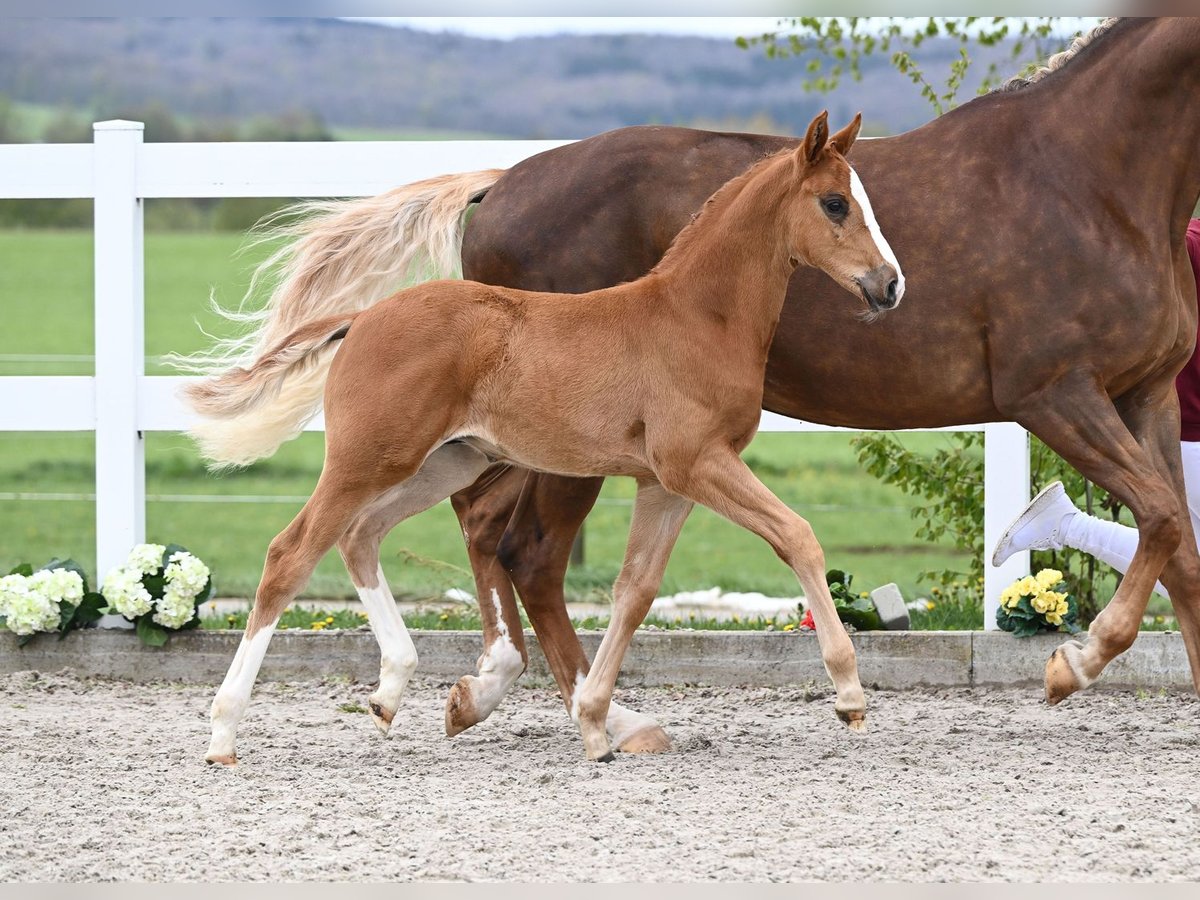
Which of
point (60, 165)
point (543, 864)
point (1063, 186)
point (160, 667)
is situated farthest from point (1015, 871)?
point (60, 165)

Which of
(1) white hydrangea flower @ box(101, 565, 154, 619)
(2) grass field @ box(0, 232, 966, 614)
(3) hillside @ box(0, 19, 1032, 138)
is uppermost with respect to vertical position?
(3) hillside @ box(0, 19, 1032, 138)

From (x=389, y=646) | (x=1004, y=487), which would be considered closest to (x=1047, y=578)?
(x=1004, y=487)

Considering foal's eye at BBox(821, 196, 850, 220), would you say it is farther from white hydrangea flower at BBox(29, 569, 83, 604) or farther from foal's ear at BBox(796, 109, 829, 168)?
white hydrangea flower at BBox(29, 569, 83, 604)

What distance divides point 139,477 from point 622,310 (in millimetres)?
2561

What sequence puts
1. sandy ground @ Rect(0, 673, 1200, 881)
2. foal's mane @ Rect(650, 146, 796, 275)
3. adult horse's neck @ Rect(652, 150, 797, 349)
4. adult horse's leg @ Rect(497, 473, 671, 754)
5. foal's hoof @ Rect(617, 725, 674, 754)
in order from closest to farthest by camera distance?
sandy ground @ Rect(0, 673, 1200, 881), adult horse's neck @ Rect(652, 150, 797, 349), foal's mane @ Rect(650, 146, 796, 275), foal's hoof @ Rect(617, 725, 674, 754), adult horse's leg @ Rect(497, 473, 671, 754)

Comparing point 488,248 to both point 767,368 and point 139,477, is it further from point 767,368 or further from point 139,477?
point 139,477

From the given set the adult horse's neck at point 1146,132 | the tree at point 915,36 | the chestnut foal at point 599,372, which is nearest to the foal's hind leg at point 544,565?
the chestnut foal at point 599,372

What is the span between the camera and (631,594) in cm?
433

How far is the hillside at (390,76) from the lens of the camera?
53.6 m

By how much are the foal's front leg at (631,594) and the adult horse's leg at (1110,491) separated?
1.09 meters

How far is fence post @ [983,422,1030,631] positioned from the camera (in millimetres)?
5660

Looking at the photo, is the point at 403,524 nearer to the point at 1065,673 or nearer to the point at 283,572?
the point at 283,572

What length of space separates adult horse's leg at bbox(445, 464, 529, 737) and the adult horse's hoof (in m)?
1.55

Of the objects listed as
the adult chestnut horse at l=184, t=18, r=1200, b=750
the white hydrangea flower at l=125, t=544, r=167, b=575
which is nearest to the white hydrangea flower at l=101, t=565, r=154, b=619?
the white hydrangea flower at l=125, t=544, r=167, b=575
